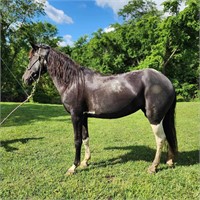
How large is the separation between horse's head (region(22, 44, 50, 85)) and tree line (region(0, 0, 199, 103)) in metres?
12.4

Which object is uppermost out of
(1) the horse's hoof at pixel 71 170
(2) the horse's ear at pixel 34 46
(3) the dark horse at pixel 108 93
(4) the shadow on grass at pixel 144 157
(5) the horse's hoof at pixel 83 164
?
(2) the horse's ear at pixel 34 46

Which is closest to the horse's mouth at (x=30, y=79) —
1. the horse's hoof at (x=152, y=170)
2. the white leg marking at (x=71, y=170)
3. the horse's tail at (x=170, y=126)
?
the white leg marking at (x=71, y=170)

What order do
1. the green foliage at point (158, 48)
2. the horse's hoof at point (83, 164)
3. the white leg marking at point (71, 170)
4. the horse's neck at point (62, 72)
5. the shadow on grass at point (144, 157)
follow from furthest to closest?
the green foliage at point (158, 48), the shadow on grass at point (144, 157), the horse's hoof at point (83, 164), the horse's neck at point (62, 72), the white leg marking at point (71, 170)

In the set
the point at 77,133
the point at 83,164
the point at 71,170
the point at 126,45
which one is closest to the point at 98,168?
the point at 83,164

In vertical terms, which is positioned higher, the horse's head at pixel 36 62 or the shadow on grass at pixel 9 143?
the horse's head at pixel 36 62

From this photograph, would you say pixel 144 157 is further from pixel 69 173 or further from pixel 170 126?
pixel 69 173

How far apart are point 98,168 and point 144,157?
996 millimetres

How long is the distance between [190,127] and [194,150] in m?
2.54

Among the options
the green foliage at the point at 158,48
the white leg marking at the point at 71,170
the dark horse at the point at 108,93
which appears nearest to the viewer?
the dark horse at the point at 108,93

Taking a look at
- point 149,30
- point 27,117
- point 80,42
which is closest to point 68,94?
point 27,117

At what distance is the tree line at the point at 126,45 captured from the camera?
17938mm

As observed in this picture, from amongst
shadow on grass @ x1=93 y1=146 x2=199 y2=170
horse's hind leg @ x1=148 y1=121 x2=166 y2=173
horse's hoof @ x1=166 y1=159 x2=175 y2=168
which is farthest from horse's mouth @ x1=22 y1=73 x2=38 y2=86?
horse's hoof @ x1=166 y1=159 x2=175 y2=168

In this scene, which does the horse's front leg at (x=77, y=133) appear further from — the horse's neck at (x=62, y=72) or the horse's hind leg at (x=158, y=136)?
the horse's hind leg at (x=158, y=136)

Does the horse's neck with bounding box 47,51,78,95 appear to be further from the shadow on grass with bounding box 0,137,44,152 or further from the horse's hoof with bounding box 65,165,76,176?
the shadow on grass with bounding box 0,137,44,152
